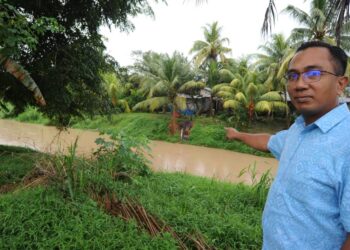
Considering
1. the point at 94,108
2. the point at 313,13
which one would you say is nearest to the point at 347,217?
the point at 94,108

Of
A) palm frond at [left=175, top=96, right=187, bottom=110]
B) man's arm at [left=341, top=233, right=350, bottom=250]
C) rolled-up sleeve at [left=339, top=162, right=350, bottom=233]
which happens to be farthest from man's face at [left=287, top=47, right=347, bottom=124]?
palm frond at [left=175, top=96, right=187, bottom=110]

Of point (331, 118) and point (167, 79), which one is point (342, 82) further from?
point (167, 79)

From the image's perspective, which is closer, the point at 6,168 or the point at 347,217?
the point at 347,217

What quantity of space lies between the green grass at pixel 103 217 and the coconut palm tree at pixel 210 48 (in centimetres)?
1907

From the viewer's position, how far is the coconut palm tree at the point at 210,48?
74.5 ft

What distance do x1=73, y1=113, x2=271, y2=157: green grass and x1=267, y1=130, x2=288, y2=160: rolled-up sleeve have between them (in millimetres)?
12898

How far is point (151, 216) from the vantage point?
3.16 metres

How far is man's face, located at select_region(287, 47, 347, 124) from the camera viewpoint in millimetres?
1165

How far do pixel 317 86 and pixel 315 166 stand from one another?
30 cm

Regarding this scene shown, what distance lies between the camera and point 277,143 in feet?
5.16

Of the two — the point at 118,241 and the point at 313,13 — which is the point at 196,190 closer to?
the point at 118,241

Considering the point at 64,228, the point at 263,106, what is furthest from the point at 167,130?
the point at 64,228

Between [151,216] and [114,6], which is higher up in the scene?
[114,6]

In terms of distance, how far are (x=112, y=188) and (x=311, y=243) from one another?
2.72 metres
